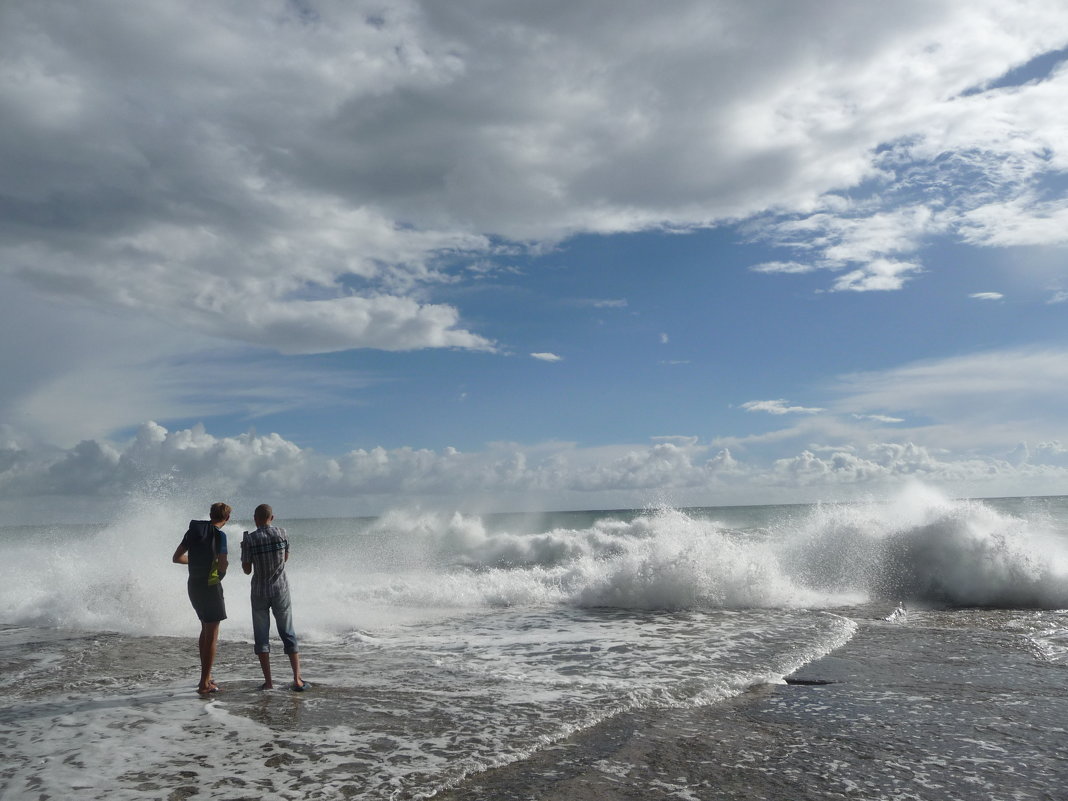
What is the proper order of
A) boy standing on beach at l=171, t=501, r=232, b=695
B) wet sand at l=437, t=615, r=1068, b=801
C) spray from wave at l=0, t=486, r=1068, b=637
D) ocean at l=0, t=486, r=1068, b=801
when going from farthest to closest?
spray from wave at l=0, t=486, r=1068, b=637 → boy standing on beach at l=171, t=501, r=232, b=695 → ocean at l=0, t=486, r=1068, b=801 → wet sand at l=437, t=615, r=1068, b=801

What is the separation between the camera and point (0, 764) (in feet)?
17.9

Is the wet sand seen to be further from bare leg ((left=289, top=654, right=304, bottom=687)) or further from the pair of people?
the pair of people

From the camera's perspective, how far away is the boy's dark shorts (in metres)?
7.28

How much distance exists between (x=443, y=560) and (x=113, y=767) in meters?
28.7

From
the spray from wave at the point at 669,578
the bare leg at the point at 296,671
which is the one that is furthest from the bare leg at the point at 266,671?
the spray from wave at the point at 669,578

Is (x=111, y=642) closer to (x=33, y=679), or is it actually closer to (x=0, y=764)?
(x=33, y=679)

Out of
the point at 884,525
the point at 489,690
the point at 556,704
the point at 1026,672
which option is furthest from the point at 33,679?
the point at 884,525

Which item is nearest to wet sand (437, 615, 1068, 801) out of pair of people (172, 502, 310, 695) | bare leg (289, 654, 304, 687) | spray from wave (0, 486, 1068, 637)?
bare leg (289, 654, 304, 687)

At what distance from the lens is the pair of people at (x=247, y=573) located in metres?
7.27

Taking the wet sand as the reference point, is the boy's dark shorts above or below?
above

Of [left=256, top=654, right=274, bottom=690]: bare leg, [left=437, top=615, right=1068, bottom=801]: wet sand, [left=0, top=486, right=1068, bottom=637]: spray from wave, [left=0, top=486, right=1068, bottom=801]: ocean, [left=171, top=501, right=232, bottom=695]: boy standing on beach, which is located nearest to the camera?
[left=437, top=615, right=1068, bottom=801]: wet sand

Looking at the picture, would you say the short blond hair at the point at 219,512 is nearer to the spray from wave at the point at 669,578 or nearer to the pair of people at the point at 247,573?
the pair of people at the point at 247,573

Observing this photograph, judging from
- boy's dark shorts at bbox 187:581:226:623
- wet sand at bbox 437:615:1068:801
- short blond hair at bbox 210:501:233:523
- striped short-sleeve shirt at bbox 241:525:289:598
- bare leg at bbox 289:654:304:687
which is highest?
short blond hair at bbox 210:501:233:523

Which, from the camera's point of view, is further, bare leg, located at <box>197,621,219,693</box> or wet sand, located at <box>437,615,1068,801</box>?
bare leg, located at <box>197,621,219,693</box>
